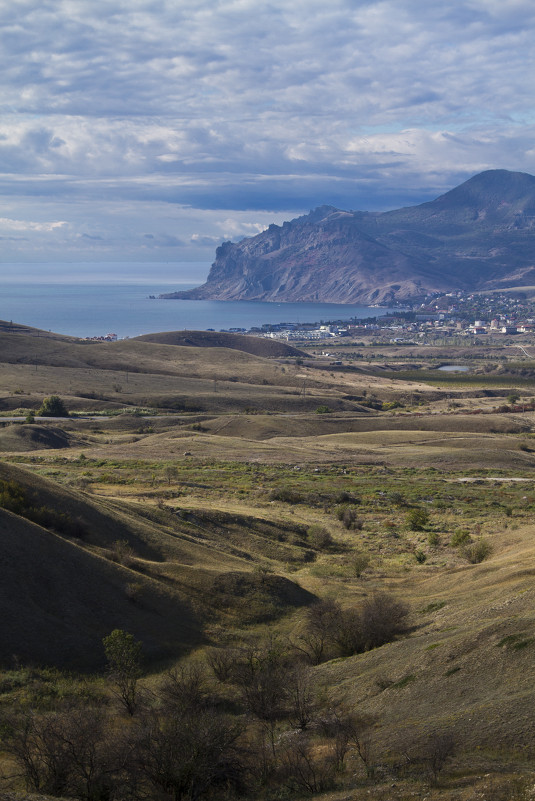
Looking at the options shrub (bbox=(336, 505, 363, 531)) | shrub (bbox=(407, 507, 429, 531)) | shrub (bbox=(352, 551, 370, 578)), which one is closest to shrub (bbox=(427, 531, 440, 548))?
shrub (bbox=(407, 507, 429, 531))

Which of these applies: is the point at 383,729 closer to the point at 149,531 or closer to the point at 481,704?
the point at 481,704

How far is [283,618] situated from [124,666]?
8.08 meters

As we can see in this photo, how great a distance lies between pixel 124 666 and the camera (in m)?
18.3

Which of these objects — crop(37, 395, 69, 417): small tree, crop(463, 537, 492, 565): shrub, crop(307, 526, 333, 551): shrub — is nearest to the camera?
crop(463, 537, 492, 565): shrub

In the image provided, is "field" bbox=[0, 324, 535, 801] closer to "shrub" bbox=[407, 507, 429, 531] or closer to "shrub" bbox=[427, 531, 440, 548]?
"shrub" bbox=[427, 531, 440, 548]

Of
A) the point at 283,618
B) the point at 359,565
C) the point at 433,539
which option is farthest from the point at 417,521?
the point at 283,618

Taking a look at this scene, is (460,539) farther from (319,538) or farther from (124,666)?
(124,666)

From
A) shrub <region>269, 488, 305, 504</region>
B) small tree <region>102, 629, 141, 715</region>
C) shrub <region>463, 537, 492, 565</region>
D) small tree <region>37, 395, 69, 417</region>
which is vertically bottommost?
shrub <region>269, 488, 305, 504</region>

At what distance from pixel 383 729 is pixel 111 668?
795 centimetres

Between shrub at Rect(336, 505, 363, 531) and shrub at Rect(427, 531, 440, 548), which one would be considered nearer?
shrub at Rect(427, 531, 440, 548)

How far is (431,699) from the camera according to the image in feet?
52.5

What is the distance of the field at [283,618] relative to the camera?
44.9ft

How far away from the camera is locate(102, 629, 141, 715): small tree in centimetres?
1775

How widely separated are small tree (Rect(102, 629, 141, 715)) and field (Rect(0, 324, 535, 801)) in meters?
0.28
